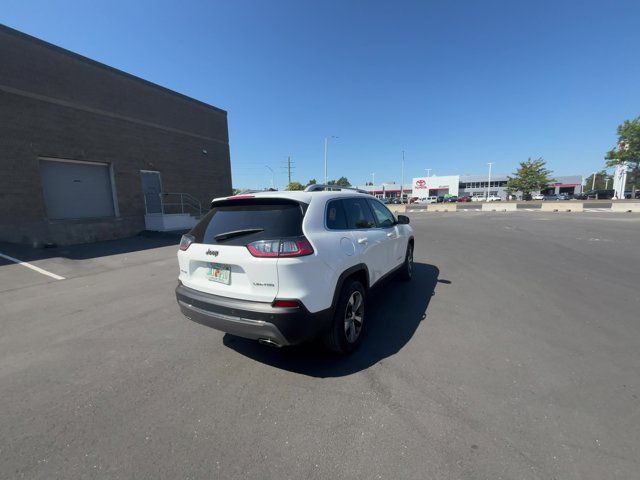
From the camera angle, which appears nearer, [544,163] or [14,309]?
[14,309]

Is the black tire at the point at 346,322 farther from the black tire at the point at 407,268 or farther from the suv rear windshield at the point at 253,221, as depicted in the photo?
the black tire at the point at 407,268

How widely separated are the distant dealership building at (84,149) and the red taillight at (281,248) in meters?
12.5

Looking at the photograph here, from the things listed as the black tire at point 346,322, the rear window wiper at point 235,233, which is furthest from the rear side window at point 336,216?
the rear window wiper at point 235,233

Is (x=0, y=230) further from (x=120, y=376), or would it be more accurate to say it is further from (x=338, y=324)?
(x=338, y=324)

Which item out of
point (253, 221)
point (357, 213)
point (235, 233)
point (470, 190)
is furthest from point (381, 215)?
point (470, 190)

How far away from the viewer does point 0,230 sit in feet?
33.8

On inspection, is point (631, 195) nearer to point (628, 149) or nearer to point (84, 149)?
point (628, 149)

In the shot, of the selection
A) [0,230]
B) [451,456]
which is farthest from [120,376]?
[0,230]

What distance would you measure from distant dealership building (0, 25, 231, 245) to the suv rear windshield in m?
11.7

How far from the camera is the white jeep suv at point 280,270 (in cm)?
265

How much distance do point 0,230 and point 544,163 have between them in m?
75.3

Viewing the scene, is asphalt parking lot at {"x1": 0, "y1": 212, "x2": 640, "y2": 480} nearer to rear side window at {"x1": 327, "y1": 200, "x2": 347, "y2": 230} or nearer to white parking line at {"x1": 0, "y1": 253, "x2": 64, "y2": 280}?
rear side window at {"x1": 327, "y1": 200, "x2": 347, "y2": 230}

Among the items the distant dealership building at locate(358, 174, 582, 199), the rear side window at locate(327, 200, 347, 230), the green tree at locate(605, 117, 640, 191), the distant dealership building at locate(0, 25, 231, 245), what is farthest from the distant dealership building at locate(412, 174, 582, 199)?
the rear side window at locate(327, 200, 347, 230)

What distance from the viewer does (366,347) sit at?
11.3 feet
